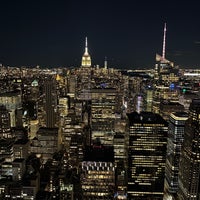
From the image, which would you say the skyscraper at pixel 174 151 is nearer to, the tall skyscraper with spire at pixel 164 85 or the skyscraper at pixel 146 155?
the skyscraper at pixel 146 155

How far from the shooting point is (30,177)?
44.7ft

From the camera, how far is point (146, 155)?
15.3 meters

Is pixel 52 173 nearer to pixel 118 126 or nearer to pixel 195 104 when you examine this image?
pixel 195 104

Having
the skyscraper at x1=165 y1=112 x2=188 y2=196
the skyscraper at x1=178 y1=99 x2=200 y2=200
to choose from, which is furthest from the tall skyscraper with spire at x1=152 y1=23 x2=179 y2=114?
the skyscraper at x1=178 y1=99 x2=200 y2=200

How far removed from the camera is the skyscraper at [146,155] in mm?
15234

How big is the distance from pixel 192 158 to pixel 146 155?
3.60 m

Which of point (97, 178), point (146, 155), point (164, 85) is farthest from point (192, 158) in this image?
point (164, 85)

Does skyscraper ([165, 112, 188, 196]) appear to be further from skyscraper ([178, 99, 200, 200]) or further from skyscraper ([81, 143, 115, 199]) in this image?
skyscraper ([81, 143, 115, 199])

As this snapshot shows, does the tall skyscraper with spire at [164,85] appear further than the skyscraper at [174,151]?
Yes

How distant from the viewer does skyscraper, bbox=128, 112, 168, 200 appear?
15.2 metres

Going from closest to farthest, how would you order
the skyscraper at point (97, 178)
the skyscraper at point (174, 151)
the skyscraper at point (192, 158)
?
the skyscraper at point (192, 158)
the skyscraper at point (97, 178)
the skyscraper at point (174, 151)

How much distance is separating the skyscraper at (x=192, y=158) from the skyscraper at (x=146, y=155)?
2.59m

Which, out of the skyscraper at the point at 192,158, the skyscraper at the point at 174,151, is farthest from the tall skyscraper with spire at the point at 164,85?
the skyscraper at the point at 192,158

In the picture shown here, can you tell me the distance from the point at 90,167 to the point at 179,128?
533 centimetres
